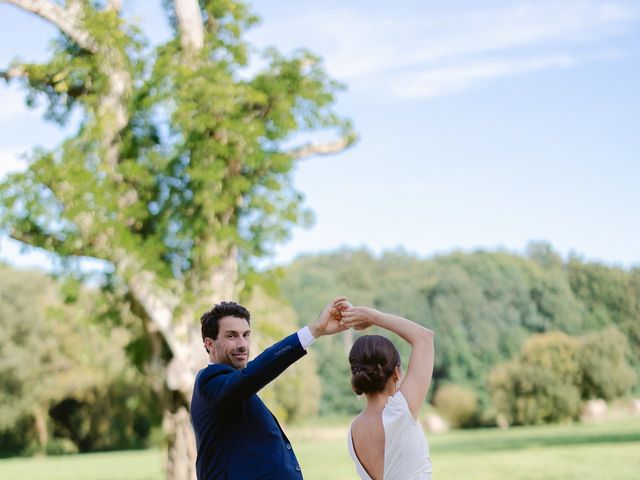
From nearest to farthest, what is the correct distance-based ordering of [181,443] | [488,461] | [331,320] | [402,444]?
[402,444], [331,320], [181,443], [488,461]

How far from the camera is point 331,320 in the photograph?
3.68 meters

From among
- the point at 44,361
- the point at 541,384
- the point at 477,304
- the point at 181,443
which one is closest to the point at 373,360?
the point at 181,443

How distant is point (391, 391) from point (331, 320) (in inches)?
13.6

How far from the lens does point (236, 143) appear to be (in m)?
16.3

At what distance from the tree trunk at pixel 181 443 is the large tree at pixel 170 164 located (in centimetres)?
2

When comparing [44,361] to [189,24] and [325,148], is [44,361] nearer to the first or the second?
[325,148]

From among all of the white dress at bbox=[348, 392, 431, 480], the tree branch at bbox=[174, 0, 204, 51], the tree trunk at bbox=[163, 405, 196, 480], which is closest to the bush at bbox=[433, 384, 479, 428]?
→ the tree trunk at bbox=[163, 405, 196, 480]

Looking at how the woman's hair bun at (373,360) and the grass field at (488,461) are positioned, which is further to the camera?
the grass field at (488,461)

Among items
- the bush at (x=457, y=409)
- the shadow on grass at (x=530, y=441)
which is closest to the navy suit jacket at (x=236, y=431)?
the shadow on grass at (x=530, y=441)

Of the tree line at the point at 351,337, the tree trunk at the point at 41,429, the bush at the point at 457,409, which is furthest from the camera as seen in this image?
the bush at the point at 457,409

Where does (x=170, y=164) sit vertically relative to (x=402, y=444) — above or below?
above

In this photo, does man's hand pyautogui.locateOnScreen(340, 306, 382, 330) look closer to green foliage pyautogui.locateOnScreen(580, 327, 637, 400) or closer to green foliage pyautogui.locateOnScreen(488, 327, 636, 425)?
green foliage pyautogui.locateOnScreen(488, 327, 636, 425)

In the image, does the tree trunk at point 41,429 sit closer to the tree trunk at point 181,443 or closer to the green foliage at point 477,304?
the green foliage at point 477,304

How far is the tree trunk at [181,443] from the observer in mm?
16500
